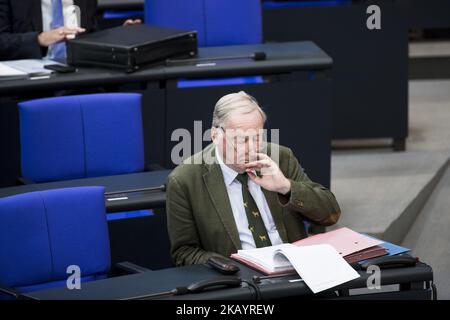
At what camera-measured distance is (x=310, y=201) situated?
3.54 meters

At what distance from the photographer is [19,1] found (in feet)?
17.7

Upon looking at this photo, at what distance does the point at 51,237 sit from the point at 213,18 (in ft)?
8.21

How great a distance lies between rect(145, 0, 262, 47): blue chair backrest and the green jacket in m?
2.24

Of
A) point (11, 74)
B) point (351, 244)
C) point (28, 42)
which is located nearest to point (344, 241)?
point (351, 244)

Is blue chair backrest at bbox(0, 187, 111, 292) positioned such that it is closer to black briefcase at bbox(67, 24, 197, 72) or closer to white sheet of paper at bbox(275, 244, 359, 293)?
white sheet of paper at bbox(275, 244, 359, 293)

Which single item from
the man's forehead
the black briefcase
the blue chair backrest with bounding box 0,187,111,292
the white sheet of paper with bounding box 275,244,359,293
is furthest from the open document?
the black briefcase

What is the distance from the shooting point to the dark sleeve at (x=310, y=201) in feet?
11.6

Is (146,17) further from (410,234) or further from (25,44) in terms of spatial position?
(410,234)

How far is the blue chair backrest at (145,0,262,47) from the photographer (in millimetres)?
5754

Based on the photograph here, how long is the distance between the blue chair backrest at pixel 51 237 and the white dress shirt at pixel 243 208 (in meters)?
0.45

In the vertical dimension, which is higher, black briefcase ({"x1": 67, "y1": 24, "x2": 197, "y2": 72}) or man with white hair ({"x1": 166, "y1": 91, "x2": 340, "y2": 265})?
black briefcase ({"x1": 67, "y1": 24, "x2": 197, "y2": 72})

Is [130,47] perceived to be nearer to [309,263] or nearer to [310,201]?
[310,201]

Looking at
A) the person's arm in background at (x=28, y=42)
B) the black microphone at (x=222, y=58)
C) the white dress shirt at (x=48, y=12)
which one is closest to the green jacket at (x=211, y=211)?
the black microphone at (x=222, y=58)

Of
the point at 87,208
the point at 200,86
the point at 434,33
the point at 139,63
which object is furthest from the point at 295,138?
the point at 434,33
